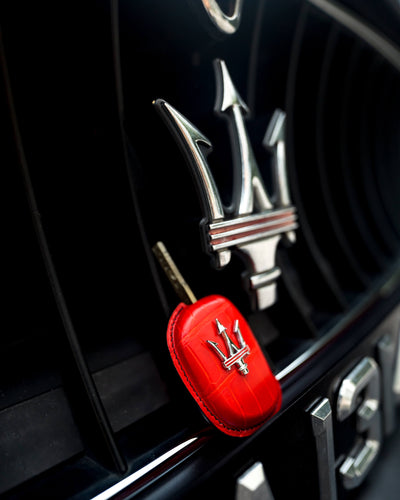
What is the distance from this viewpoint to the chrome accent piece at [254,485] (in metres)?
0.62

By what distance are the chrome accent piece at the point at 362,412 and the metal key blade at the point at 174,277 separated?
1.52 ft

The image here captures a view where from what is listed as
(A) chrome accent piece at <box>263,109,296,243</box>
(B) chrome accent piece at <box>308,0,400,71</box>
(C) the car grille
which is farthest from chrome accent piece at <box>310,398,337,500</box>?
(B) chrome accent piece at <box>308,0,400,71</box>

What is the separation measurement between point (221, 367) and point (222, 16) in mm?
658

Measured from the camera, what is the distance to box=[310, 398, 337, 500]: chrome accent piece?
30.7 inches

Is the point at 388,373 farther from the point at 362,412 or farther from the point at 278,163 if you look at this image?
the point at 278,163

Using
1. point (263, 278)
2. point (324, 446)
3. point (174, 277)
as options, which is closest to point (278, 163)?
point (263, 278)

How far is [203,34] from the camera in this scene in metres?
0.82

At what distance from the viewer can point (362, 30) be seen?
115 cm

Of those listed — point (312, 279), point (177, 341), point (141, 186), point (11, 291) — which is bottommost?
point (312, 279)

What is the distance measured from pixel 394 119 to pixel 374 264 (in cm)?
91

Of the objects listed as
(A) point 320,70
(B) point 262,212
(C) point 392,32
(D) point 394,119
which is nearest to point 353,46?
(C) point 392,32

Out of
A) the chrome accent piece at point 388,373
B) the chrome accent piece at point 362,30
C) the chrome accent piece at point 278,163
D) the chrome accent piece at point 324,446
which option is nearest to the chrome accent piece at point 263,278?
the chrome accent piece at point 278,163

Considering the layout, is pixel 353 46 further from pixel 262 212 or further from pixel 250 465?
pixel 250 465

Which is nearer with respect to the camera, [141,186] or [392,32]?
[141,186]
